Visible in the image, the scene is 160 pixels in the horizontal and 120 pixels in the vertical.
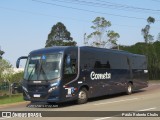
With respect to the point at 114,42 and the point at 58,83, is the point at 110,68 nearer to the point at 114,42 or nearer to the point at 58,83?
the point at 58,83

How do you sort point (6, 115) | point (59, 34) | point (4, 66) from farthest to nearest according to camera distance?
point (59, 34)
point (4, 66)
point (6, 115)

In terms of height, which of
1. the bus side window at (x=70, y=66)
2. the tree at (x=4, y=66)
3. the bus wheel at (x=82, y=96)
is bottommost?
the bus wheel at (x=82, y=96)

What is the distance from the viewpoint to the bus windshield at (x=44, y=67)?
1956 centimetres

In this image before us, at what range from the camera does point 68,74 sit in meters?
20.1

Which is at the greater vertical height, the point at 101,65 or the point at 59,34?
the point at 59,34

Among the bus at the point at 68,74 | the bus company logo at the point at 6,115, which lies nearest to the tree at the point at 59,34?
the bus at the point at 68,74

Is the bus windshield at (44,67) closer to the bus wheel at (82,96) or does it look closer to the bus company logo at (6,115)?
the bus wheel at (82,96)

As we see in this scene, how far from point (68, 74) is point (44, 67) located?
4.28 feet

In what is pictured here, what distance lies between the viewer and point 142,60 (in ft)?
101

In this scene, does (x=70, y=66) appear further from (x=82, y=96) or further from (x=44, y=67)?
(x=82, y=96)

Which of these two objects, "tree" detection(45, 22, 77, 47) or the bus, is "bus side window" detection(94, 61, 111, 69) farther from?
"tree" detection(45, 22, 77, 47)

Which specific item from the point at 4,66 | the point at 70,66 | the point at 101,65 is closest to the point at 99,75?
the point at 101,65

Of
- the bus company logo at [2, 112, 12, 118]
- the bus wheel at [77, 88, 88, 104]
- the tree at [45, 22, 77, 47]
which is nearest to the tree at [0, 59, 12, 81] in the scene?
the bus wheel at [77, 88, 88, 104]

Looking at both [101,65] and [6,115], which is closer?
[6,115]
